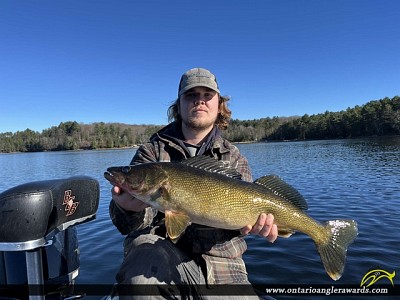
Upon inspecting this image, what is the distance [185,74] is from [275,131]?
5558 inches

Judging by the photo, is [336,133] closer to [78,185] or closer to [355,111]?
[355,111]

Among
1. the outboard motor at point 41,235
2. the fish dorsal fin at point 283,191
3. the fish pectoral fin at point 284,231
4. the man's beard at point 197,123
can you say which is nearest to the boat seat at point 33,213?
the outboard motor at point 41,235

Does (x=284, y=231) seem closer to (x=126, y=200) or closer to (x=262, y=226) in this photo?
(x=262, y=226)

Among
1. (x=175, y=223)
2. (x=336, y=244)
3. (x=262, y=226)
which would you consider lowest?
(x=336, y=244)

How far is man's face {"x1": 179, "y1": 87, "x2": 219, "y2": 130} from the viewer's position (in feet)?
14.3

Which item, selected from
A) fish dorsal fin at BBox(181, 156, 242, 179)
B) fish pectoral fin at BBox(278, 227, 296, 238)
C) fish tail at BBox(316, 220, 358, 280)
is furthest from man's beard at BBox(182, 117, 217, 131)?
fish tail at BBox(316, 220, 358, 280)

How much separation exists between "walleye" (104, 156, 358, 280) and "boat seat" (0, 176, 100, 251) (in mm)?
535

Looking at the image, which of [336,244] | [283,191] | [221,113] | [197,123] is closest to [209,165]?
[197,123]

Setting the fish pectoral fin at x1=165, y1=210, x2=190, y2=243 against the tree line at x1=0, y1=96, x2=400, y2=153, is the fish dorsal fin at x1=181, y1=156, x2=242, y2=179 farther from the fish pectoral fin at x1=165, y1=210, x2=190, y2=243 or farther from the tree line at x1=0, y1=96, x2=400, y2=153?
the tree line at x1=0, y1=96, x2=400, y2=153

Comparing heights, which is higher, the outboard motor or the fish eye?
the fish eye

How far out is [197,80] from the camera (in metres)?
4.32

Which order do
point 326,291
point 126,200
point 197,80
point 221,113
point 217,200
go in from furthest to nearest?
1. point 326,291
2. point 221,113
3. point 197,80
4. point 126,200
5. point 217,200

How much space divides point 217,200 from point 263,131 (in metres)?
145

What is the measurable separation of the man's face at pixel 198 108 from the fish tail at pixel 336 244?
199 cm
